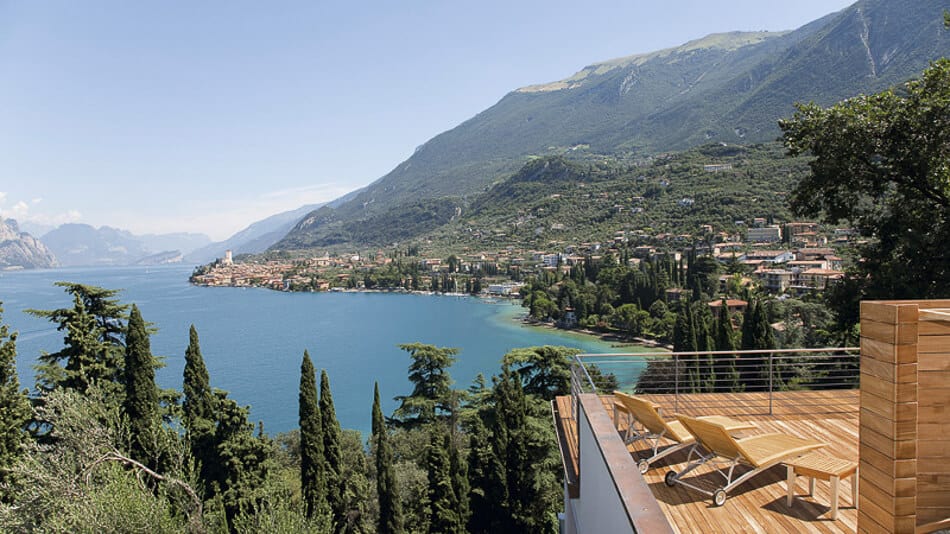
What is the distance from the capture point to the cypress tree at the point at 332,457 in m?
12.0

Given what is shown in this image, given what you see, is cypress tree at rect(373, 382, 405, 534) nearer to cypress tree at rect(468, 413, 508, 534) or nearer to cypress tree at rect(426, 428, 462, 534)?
cypress tree at rect(426, 428, 462, 534)

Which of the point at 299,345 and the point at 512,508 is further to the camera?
Result: the point at 299,345

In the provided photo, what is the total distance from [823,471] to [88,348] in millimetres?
13240

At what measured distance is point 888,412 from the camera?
5.45ft

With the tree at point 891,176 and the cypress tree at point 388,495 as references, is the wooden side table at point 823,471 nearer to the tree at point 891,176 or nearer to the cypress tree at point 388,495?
the tree at point 891,176

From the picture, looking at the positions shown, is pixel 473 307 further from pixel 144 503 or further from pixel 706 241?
pixel 144 503

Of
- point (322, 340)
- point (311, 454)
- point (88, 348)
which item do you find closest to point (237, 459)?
point (311, 454)

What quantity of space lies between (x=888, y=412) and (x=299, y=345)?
1783 inches

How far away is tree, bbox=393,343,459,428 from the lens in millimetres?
21234

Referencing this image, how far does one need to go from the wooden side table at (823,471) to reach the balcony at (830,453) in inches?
2.2

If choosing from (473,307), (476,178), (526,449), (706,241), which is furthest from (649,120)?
(526,449)

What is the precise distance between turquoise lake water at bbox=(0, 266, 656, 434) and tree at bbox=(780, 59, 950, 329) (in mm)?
12688

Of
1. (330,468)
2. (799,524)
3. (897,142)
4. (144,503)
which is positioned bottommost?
(330,468)

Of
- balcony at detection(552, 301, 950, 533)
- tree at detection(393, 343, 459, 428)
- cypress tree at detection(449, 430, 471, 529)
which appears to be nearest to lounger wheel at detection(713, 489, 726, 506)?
balcony at detection(552, 301, 950, 533)
